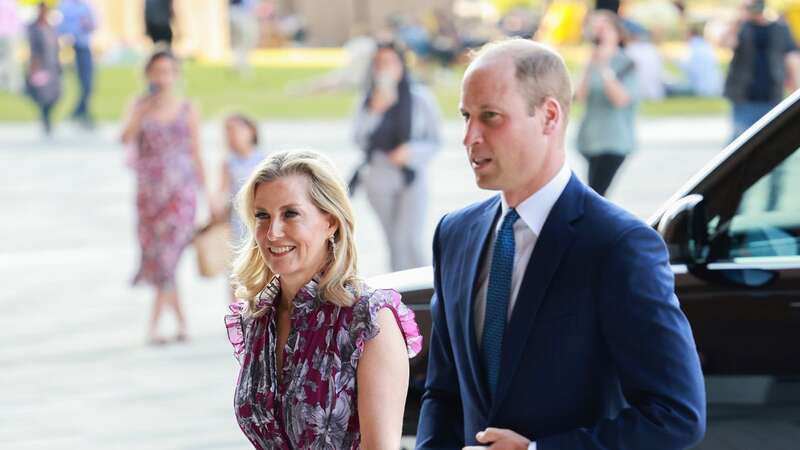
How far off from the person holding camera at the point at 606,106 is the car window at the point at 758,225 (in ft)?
19.2

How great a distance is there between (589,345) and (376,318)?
0.48 m

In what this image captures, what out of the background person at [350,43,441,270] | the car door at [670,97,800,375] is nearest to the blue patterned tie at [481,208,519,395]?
the car door at [670,97,800,375]

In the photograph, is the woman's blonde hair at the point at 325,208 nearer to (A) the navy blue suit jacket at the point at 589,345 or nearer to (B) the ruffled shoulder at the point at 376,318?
(B) the ruffled shoulder at the point at 376,318

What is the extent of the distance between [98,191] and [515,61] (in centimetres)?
1440

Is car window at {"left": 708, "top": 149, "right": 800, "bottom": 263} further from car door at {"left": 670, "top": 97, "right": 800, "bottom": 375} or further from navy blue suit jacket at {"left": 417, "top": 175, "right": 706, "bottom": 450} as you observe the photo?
navy blue suit jacket at {"left": 417, "top": 175, "right": 706, "bottom": 450}

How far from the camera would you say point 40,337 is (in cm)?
959

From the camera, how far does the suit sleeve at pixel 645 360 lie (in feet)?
8.59

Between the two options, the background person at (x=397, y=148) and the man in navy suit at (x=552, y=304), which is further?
the background person at (x=397, y=148)

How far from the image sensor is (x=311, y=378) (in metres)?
2.96

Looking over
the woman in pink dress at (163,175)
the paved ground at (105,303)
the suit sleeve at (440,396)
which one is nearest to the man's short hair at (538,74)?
the suit sleeve at (440,396)

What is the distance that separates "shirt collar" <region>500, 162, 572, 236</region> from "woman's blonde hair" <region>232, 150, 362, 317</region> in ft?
1.34

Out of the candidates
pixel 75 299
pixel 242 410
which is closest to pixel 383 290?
pixel 242 410

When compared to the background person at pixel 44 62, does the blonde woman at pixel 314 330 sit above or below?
above

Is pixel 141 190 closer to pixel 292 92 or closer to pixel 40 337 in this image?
pixel 40 337
